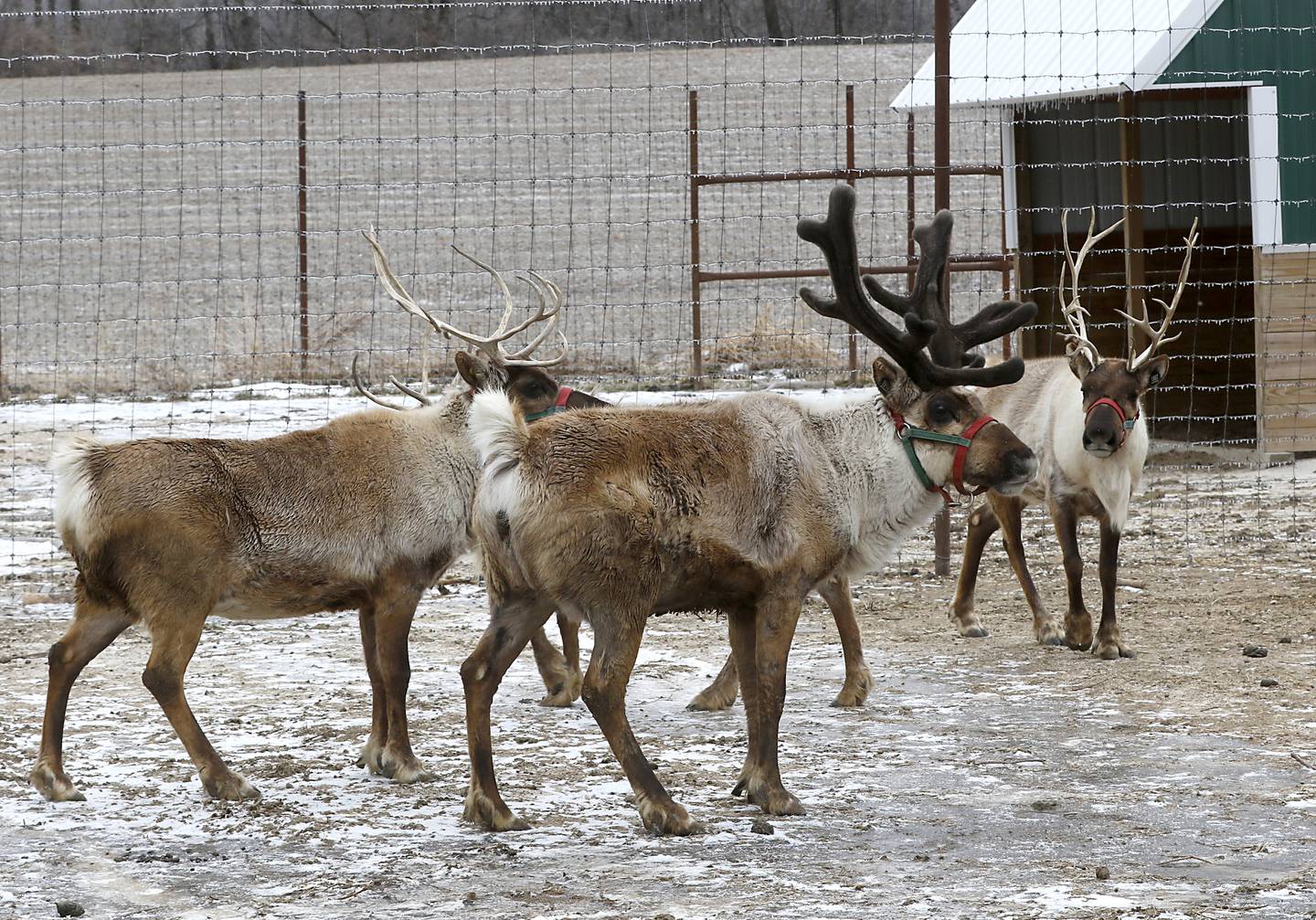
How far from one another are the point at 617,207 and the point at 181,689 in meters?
24.2

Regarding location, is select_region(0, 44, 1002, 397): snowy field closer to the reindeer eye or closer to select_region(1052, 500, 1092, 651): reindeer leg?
select_region(1052, 500, 1092, 651): reindeer leg

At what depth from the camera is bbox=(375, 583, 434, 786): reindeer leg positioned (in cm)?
621

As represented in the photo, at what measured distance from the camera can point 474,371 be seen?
7473 millimetres

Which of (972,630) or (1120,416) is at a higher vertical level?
(1120,416)

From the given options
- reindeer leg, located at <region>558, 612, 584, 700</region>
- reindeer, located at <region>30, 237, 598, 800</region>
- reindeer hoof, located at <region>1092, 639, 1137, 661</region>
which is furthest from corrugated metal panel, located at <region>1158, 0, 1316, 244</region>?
reindeer, located at <region>30, 237, 598, 800</region>

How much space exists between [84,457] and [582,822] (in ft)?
7.50

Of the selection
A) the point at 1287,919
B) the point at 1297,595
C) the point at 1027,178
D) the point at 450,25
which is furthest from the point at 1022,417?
the point at 450,25

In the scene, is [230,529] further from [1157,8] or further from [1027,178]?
[1027,178]

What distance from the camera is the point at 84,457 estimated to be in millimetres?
5949

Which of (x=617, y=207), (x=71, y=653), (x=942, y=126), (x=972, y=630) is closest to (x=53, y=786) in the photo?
(x=71, y=653)

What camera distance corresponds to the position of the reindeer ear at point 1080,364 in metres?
8.67

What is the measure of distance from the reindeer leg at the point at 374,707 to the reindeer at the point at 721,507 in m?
0.86

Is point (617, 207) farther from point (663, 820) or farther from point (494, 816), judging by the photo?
point (663, 820)

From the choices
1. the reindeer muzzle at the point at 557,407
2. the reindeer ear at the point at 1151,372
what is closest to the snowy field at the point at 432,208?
the reindeer ear at the point at 1151,372
